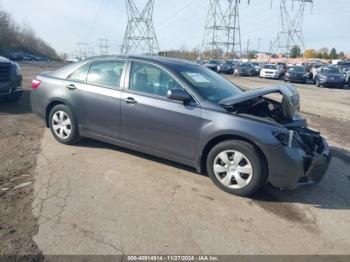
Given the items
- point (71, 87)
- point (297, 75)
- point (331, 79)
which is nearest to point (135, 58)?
point (71, 87)

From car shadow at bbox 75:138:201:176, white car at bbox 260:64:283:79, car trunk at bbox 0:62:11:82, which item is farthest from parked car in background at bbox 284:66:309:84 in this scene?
car shadow at bbox 75:138:201:176

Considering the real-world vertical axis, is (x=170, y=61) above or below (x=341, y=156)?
above

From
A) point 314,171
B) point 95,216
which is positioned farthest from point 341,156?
point 95,216

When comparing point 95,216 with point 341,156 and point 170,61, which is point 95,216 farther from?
point 341,156

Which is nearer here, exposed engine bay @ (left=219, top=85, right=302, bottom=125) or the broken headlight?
the broken headlight

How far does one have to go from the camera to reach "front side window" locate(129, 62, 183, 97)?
4.72 meters

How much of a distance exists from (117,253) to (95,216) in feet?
2.30

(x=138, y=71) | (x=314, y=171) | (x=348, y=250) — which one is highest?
(x=138, y=71)

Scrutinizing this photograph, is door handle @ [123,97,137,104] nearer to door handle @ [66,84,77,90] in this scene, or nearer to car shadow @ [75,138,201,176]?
car shadow @ [75,138,201,176]

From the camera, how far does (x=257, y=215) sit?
150 inches

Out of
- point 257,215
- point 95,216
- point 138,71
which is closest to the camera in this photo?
point 95,216

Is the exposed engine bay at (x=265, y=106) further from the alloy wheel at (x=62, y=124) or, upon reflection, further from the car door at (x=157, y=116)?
the alloy wheel at (x=62, y=124)

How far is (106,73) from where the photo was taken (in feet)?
17.4

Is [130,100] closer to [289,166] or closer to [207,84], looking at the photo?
[207,84]
